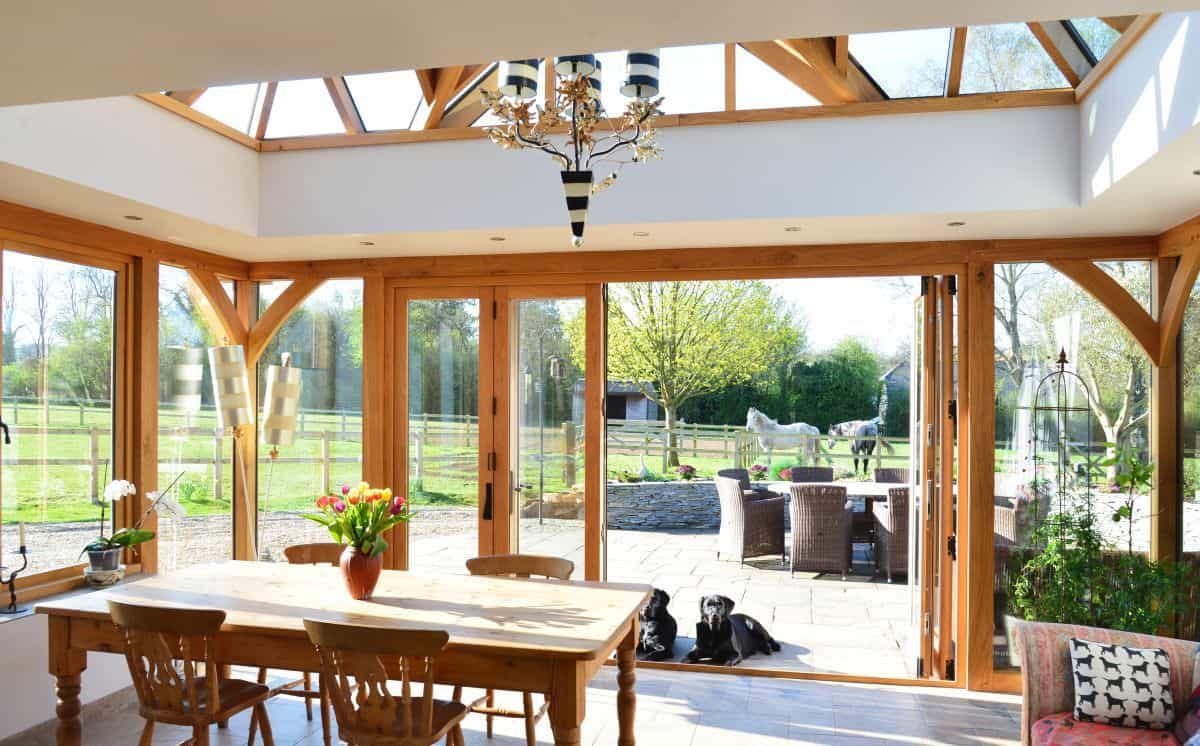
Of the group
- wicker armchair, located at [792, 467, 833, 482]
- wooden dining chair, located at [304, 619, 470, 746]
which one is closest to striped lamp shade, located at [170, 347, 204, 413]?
wooden dining chair, located at [304, 619, 470, 746]

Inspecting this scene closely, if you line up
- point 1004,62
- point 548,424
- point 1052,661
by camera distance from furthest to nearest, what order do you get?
1. point 548,424
2. point 1004,62
3. point 1052,661

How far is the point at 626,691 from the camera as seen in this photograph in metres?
3.51

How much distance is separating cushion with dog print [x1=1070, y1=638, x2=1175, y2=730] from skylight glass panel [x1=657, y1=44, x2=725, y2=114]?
9.27ft

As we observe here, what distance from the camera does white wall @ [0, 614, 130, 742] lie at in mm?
3979

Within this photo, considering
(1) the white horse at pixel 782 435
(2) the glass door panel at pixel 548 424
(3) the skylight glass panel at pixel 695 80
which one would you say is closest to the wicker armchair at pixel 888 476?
(1) the white horse at pixel 782 435

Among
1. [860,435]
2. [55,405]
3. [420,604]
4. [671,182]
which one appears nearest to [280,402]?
[55,405]

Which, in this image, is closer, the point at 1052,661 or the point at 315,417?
the point at 1052,661

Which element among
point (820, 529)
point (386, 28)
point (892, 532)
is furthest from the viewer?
point (820, 529)

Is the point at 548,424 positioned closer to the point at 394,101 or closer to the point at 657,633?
the point at 657,633

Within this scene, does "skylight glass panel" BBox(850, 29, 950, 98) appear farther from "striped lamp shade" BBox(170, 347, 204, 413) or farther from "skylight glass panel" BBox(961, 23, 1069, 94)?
"striped lamp shade" BBox(170, 347, 204, 413)

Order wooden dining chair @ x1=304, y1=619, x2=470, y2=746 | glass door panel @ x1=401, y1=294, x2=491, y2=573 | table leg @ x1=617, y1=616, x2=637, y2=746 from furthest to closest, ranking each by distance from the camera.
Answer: glass door panel @ x1=401, y1=294, x2=491, y2=573
table leg @ x1=617, y1=616, x2=637, y2=746
wooden dining chair @ x1=304, y1=619, x2=470, y2=746

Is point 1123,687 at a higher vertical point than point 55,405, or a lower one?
lower

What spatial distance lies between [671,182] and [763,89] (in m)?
0.62

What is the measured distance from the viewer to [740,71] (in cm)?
445
